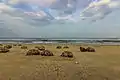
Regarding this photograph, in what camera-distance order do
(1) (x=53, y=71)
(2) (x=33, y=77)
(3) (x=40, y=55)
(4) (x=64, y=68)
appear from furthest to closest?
1. (3) (x=40, y=55)
2. (4) (x=64, y=68)
3. (1) (x=53, y=71)
4. (2) (x=33, y=77)

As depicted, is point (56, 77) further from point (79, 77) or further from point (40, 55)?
point (40, 55)

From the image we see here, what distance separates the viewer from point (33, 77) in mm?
9281

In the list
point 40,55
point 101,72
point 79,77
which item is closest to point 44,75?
point 79,77

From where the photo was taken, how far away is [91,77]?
941cm

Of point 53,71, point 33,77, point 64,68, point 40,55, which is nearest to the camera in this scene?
point 33,77

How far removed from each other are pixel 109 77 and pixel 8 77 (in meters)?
4.10

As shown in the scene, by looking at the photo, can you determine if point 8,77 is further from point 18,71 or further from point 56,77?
point 56,77

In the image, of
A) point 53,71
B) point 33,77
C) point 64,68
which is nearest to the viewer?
point 33,77

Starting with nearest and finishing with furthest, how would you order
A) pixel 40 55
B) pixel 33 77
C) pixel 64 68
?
pixel 33 77 → pixel 64 68 → pixel 40 55

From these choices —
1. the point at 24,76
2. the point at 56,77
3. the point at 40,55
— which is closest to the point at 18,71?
the point at 24,76

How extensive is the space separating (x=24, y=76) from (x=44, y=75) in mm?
820

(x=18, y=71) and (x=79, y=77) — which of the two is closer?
(x=79, y=77)

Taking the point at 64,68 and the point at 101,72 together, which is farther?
the point at 64,68

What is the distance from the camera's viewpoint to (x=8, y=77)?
9289 millimetres
